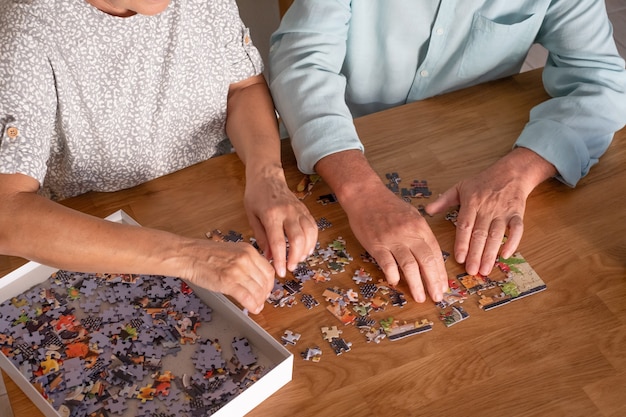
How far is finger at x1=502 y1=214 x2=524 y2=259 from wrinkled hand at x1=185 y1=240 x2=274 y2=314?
0.60m

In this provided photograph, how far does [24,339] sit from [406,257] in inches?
33.9

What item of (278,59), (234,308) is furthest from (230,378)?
(278,59)

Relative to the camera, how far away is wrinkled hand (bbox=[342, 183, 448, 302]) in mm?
1661

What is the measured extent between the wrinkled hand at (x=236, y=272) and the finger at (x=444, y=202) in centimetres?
48

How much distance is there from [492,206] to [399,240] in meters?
0.30

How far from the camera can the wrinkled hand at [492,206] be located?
1.75 m

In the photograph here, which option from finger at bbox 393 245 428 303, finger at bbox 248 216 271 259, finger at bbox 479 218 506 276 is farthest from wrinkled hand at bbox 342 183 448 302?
finger at bbox 248 216 271 259

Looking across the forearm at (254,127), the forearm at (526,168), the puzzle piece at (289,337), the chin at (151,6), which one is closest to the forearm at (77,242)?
the puzzle piece at (289,337)

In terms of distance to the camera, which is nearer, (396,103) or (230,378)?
(230,378)

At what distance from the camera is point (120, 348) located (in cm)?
148

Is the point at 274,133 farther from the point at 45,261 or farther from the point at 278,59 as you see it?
the point at 45,261

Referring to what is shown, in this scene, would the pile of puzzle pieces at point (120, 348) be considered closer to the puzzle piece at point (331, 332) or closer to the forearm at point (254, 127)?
the puzzle piece at point (331, 332)

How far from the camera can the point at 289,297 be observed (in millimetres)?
1629

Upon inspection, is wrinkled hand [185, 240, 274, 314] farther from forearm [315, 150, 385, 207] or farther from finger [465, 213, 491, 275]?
finger [465, 213, 491, 275]
